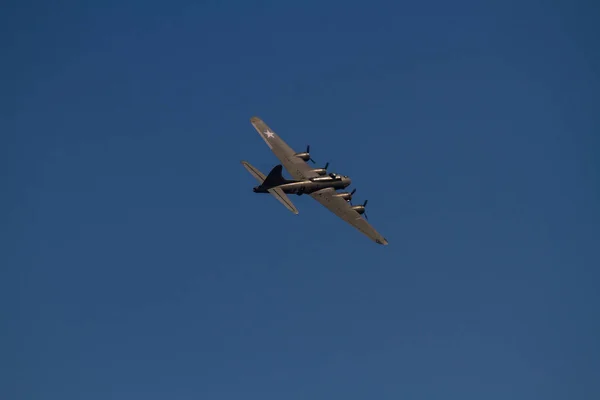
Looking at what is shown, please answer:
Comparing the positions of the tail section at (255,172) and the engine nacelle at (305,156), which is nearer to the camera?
the tail section at (255,172)

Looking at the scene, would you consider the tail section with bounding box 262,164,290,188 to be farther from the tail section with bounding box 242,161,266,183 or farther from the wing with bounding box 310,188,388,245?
the wing with bounding box 310,188,388,245

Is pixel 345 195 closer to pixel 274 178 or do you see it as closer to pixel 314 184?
pixel 314 184

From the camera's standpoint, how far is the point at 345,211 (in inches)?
5487

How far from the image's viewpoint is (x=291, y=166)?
480ft

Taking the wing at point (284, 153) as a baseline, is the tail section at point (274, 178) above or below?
below

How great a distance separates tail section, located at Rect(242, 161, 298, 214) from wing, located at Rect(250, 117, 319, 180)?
809 cm

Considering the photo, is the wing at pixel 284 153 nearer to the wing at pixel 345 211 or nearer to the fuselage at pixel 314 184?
the fuselage at pixel 314 184

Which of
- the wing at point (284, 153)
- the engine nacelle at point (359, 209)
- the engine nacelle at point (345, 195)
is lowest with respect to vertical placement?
the engine nacelle at point (359, 209)

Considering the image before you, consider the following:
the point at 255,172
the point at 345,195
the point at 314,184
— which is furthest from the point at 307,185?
the point at 255,172

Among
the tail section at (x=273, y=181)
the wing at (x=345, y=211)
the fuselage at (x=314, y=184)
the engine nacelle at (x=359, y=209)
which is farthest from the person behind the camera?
the engine nacelle at (x=359, y=209)

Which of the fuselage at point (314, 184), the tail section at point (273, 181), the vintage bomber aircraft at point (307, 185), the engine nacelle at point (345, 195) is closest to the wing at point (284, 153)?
the vintage bomber aircraft at point (307, 185)

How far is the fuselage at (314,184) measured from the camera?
454 feet

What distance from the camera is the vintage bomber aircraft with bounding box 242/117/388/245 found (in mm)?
135000

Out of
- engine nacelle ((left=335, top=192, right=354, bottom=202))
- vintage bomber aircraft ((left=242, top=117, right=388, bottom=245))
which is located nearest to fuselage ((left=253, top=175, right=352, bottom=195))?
vintage bomber aircraft ((left=242, top=117, right=388, bottom=245))
